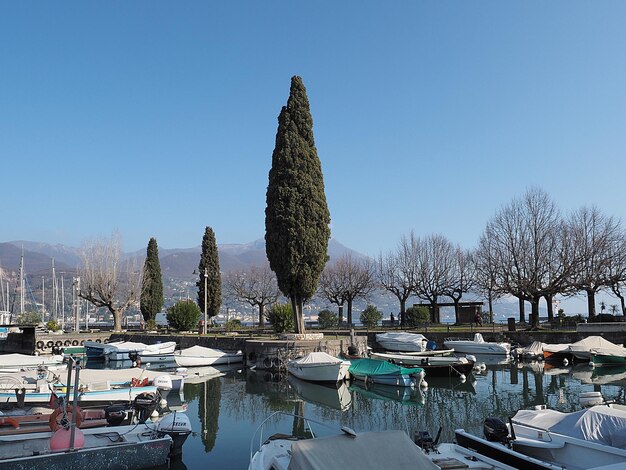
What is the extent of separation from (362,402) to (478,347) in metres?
19.4

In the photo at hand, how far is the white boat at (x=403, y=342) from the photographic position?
3809cm

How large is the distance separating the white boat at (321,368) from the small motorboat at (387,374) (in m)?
0.87

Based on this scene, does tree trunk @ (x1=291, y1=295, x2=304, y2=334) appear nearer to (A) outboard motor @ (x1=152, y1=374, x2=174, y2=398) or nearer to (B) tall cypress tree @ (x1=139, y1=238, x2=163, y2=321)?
(A) outboard motor @ (x1=152, y1=374, x2=174, y2=398)

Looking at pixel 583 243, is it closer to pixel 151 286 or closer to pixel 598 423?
pixel 598 423

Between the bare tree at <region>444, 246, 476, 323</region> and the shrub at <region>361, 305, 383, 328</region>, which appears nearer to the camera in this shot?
the shrub at <region>361, 305, 383, 328</region>

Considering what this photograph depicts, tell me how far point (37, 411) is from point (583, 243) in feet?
152

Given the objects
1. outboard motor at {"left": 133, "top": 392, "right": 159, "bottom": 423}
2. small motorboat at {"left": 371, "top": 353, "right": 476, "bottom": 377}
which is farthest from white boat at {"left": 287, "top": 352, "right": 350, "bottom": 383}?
outboard motor at {"left": 133, "top": 392, "right": 159, "bottom": 423}

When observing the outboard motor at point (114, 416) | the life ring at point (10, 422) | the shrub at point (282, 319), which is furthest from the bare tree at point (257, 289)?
the life ring at point (10, 422)

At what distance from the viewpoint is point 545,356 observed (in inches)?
1383

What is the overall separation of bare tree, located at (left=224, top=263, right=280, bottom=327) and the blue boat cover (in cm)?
3675

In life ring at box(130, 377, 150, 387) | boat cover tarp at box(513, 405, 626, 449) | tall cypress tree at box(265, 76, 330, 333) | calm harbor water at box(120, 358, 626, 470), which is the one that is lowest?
calm harbor water at box(120, 358, 626, 470)

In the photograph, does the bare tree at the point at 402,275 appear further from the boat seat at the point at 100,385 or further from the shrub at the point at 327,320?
the boat seat at the point at 100,385

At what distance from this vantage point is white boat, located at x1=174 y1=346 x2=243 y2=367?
31.6m

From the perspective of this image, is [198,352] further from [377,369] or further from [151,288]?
[151,288]
